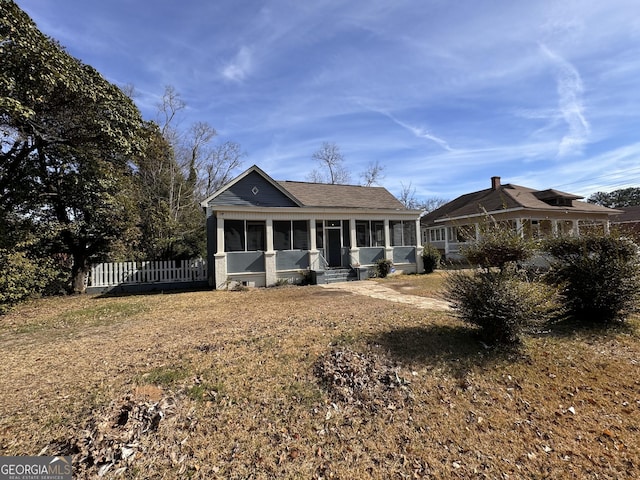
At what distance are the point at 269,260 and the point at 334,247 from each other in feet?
14.6

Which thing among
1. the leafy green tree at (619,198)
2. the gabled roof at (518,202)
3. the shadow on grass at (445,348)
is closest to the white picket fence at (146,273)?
the shadow on grass at (445,348)

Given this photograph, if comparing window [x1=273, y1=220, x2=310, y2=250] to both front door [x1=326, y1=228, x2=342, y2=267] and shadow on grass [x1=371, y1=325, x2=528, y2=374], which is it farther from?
shadow on grass [x1=371, y1=325, x2=528, y2=374]

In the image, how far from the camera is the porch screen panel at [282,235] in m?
14.5

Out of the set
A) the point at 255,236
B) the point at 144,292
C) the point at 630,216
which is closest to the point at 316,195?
the point at 255,236

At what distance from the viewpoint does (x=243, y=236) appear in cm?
1400

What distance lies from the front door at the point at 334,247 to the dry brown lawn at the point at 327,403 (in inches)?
404

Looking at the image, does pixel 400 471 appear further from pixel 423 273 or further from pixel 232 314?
pixel 423 273

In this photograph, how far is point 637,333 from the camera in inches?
211

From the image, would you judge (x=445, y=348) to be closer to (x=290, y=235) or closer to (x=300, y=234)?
(x=290, y=235)

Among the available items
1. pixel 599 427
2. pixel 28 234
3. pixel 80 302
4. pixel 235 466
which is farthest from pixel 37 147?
pixel 599 427

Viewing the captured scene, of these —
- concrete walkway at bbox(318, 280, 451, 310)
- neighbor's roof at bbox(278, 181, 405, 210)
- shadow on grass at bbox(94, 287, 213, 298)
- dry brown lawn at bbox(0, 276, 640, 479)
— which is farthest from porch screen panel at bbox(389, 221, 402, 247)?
dry brown lawn at bbox(0, 276, 640, 479)

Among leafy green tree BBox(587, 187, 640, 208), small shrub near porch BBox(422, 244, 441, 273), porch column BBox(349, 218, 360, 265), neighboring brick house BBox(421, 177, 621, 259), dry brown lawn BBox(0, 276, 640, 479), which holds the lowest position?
dry brown lawn BBox(0, 276, 640, 479)

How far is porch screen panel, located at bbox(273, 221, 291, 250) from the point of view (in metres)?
14.5

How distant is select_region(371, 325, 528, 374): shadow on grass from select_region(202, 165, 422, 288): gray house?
839cm
